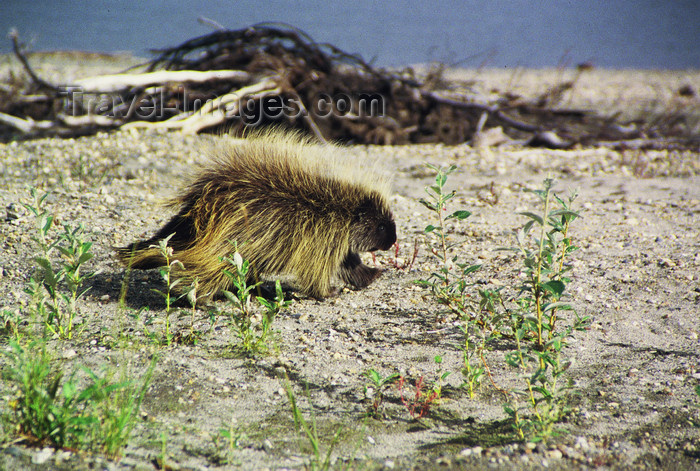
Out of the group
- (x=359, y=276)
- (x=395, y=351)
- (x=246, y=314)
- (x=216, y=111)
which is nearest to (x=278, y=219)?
(x=246, y=314)

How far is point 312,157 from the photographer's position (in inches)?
155

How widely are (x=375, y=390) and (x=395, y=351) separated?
0.46 metres

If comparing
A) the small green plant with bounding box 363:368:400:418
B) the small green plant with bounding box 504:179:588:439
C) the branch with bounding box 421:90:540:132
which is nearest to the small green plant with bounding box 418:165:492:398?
the small green plant with bounding box 504:179:588:439

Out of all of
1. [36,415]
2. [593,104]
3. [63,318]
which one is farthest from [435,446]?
[593,104]

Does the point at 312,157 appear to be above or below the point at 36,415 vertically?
above

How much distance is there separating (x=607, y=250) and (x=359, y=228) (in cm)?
211

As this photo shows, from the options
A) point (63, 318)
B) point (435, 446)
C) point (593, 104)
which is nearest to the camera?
point (435, 446)

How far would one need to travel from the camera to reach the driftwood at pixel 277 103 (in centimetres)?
757

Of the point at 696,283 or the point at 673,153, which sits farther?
the point at 673,153

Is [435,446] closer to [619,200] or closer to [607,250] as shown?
[607,250]

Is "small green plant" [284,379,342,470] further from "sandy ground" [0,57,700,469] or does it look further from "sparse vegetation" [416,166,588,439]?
"sparse vegetation" [416,166,588,439]

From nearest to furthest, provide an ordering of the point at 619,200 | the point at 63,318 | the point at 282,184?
the point at 63,318 → the point at 282,184 → the point at 619,200

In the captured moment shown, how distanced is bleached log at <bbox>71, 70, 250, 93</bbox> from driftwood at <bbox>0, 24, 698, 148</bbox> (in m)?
0.01

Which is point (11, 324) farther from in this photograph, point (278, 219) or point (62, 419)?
point (278, 219)
